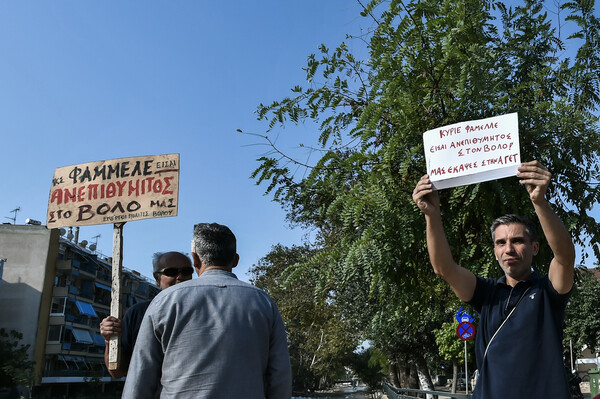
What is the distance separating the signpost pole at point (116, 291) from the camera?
13.0ft

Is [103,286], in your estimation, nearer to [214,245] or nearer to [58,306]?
[58,306]

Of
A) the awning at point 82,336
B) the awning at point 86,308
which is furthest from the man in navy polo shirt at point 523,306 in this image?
the awning at point 86,308

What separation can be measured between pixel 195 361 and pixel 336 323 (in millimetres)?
21369

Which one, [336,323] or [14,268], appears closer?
[336,323]

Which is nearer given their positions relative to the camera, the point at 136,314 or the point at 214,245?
A: the point at 214,245

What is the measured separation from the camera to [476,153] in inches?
139

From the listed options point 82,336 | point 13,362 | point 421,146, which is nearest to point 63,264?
point 82,336

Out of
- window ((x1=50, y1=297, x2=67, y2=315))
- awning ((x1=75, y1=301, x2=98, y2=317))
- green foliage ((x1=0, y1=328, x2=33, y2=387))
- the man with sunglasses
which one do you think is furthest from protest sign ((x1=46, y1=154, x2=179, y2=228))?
awning ((x1=75, y1=301, x2=98, y2=317))

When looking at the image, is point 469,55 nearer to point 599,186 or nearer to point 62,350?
point 599,186

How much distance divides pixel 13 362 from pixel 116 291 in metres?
48.0

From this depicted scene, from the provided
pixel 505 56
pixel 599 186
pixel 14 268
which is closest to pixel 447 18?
pixel 505 56

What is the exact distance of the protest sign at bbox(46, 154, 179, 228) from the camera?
4809mm

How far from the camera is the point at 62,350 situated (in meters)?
55.0

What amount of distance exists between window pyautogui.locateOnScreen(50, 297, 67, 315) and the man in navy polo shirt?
5717 cm
